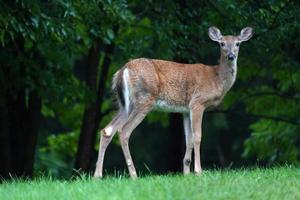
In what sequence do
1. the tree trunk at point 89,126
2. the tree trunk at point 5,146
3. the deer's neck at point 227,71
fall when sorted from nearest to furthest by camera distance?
the deer's neck at point 227,71 → the tree trunk at point 5,146 → the tree trunk at point 89,126

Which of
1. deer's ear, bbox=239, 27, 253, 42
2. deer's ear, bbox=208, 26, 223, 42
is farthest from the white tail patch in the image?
deer's ear, bbox=239, 27, 253, 42

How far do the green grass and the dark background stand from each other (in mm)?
2233

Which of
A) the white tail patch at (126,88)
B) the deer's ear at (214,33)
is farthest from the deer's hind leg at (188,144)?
the deer's ear at (214,33)

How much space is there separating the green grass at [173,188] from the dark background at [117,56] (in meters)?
2.23

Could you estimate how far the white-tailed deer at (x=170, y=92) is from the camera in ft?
39.9

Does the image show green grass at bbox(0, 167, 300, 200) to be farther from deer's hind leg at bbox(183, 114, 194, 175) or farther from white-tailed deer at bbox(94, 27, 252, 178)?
deer's hind leg at bbox(183, 114, 194, 175)

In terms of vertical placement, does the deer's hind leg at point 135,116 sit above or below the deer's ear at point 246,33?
below

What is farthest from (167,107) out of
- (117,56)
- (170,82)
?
(117,56)

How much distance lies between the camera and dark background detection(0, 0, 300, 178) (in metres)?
14.3

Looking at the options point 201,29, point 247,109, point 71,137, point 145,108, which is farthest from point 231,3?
point 71,137

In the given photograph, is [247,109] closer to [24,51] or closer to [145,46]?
[145,46]

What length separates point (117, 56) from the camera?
17.3 metres

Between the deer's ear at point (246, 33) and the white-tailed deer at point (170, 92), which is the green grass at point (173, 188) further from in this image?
the deer's ear at point (246, 33)

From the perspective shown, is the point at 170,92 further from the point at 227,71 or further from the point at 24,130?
the point at 24,130
